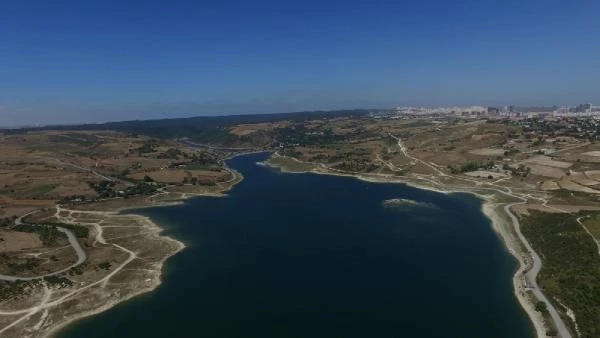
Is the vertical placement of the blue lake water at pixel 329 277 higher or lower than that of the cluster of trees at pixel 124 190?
lower

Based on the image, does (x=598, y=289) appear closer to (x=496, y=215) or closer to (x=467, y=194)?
(x=496, y=215)

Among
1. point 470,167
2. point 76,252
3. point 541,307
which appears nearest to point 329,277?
point 541,307

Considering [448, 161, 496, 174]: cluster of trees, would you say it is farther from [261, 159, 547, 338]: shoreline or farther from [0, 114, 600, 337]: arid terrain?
[261, 159, 547, 338]: shoreline

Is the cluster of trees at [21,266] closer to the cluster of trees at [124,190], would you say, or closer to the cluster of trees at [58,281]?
the cluster of trees at [58,281]

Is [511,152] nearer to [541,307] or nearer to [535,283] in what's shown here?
[535,283]

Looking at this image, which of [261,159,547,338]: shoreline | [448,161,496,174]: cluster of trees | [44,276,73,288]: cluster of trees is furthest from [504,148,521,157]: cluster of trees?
[44,276,73,288]: cluster of trees

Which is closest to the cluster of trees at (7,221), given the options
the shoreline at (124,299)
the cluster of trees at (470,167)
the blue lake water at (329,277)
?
the blue lake water at (329,277)
